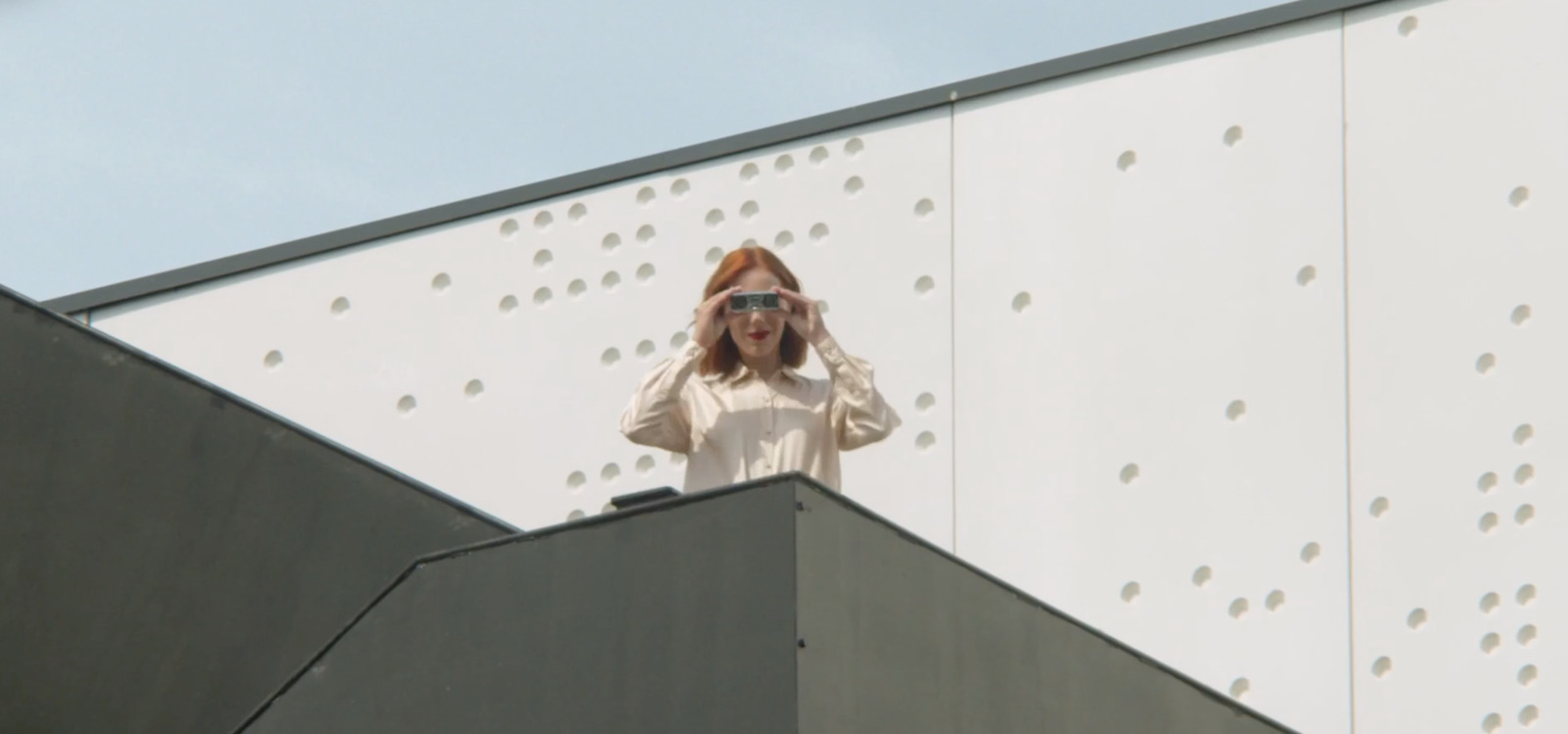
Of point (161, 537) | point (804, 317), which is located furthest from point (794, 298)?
point (161, 537)

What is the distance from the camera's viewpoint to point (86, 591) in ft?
17.5

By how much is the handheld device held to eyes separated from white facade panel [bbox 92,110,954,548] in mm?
3349

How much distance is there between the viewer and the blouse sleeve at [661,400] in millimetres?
5242

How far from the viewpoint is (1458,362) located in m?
7.78

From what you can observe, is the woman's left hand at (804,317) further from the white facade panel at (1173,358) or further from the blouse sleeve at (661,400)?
the white facade panel at (1173,358)

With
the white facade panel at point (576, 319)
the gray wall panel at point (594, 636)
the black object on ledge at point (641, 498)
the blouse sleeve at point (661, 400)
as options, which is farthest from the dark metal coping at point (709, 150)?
the gray wall panel at point (594, 636)

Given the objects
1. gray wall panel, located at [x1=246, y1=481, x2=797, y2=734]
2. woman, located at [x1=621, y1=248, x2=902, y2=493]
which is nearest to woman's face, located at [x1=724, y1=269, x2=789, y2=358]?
woman, located at [x1=621, y1=248, x2=902, y2=493]

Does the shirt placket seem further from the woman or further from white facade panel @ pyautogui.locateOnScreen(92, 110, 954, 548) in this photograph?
white facade panel @ pyautogui.locateOnScreen(92, 110, 954, 548)

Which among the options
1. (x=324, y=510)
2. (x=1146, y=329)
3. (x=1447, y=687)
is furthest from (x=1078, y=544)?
(x=324, y=510)

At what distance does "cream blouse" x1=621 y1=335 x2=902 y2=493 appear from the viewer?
17.3 ft

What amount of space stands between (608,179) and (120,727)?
15.5ft

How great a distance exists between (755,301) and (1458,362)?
3412mm

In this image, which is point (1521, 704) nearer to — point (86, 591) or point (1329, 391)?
point (1329, 391)

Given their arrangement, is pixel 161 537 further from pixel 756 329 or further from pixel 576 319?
pixel 576 319
